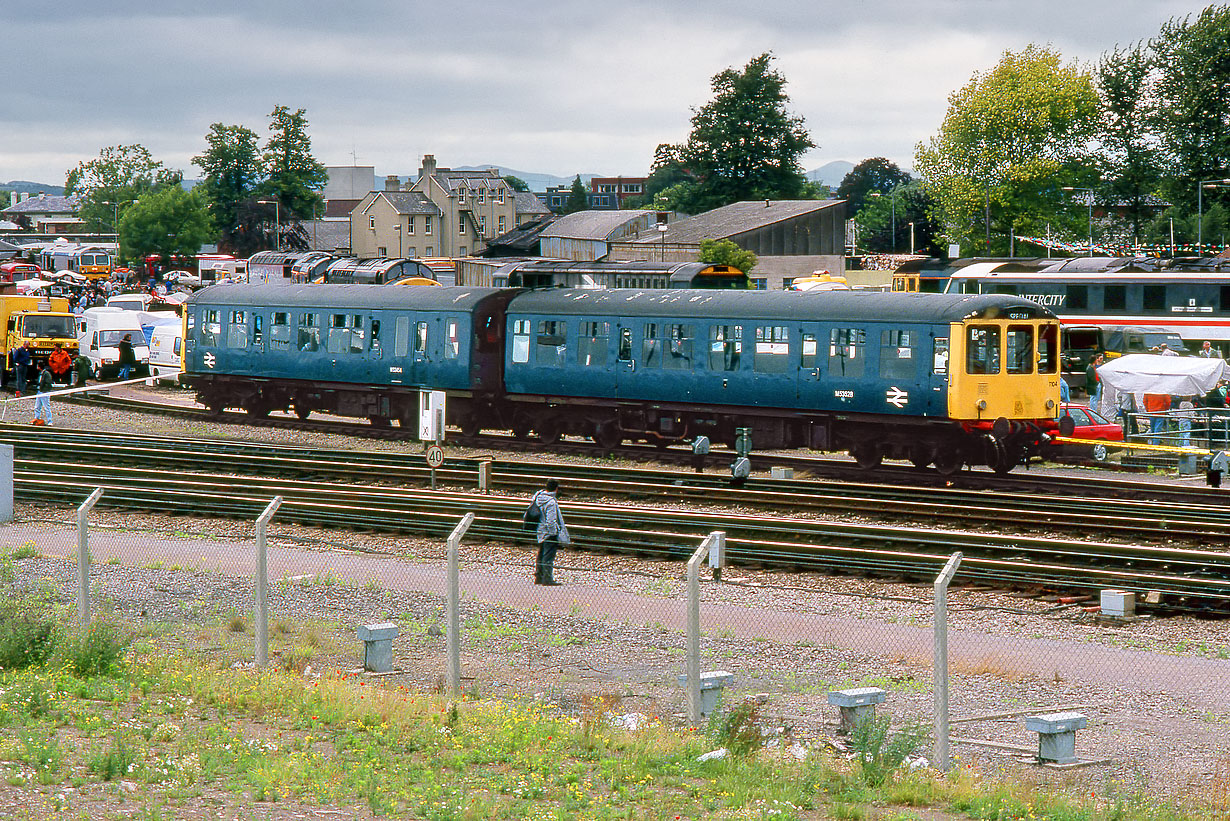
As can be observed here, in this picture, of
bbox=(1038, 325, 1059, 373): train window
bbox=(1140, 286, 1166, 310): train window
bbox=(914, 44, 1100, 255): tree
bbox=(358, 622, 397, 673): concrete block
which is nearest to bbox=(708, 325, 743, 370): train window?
bbox=(1038, 325, 1059, 373): train window

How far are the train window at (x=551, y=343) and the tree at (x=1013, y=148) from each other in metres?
49.4

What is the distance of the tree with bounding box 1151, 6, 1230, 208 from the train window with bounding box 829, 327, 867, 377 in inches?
2196

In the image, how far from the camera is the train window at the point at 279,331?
1412 inches

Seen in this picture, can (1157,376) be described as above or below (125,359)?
below

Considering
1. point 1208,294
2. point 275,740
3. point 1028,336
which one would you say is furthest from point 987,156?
point 275,740

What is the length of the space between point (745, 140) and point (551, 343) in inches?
3622

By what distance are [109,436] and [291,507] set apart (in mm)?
12679

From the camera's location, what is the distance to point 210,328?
124ft

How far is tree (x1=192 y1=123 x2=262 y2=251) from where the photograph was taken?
5172 inches

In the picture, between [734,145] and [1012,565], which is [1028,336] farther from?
[734,145]

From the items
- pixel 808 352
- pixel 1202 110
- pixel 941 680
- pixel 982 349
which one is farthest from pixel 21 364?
pixel 1202 110

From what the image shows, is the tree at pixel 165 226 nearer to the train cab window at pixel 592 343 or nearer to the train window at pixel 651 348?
the train cab window at pixel 592 343

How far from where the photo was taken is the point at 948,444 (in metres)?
26.0

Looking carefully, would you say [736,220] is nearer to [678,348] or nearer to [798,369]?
[678,348]
